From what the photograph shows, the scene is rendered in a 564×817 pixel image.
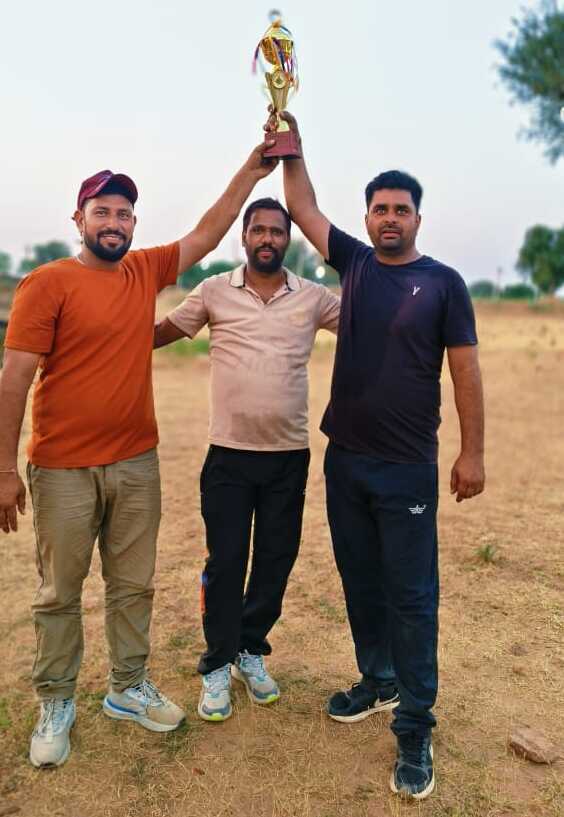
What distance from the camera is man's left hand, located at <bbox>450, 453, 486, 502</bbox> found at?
293 centimetres

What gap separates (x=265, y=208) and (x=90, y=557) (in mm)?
1773

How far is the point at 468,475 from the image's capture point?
9.66 ft

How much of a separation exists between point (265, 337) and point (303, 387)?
12.3 inches

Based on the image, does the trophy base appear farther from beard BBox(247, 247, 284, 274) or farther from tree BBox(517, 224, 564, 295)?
tree BBox(517, 224, 564, 295)

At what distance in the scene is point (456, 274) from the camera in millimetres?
2854

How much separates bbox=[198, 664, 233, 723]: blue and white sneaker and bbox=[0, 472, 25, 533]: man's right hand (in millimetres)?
1225

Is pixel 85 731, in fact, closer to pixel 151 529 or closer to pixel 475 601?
pixel 151 529

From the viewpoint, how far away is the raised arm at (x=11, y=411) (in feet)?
9.05

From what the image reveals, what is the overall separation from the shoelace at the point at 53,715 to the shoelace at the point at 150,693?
326 millimetres

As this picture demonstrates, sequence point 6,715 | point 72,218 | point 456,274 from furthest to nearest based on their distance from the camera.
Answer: point 6,715
point 72,218
point 456,274

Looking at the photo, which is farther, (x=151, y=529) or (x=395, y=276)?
(x=151, y=529)

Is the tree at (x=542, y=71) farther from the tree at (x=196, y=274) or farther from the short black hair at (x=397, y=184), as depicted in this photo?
the tree at (x=196, y=274)

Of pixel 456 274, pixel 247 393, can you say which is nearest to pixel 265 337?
pixel 247 393

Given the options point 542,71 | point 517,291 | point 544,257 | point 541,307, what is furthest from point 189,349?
point 517,291
